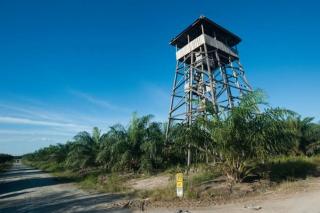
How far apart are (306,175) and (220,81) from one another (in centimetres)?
915

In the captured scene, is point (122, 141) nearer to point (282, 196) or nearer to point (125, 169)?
point (125, 169)

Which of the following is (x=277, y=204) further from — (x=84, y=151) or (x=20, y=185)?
(x=84, y=151)

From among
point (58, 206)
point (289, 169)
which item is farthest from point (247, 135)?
point (58, 206)

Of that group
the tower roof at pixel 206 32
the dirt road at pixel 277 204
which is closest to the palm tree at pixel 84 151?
the tower roof at pixel 206 32

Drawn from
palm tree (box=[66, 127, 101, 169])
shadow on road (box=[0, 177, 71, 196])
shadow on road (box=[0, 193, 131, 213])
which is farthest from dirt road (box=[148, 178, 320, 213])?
palm tree (box=[66, 127, 101, 169])

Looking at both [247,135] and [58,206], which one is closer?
[58,206]

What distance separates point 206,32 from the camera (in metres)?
22.4

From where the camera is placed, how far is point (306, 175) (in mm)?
12414

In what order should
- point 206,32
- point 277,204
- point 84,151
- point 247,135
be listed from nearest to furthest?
1. point 277,204
2. point 247,135
3. point 206,32
4. point 84,151

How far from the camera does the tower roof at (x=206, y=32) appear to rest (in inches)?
838

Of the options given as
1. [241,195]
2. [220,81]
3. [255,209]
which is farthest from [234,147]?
[220,81]

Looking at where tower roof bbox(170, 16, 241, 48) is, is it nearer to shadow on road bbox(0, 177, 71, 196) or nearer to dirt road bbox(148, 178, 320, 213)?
shadow on road bbox(0, 177, 71, 196)

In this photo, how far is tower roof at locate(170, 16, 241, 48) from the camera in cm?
2130

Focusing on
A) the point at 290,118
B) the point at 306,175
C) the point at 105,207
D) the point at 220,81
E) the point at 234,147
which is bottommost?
the point at 105,207
